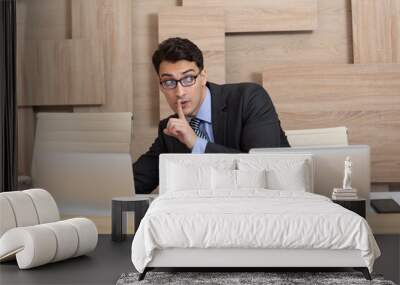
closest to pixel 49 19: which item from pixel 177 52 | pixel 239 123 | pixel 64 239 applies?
pixel 177 52

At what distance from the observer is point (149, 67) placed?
639cm

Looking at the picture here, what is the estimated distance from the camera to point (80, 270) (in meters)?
3.71

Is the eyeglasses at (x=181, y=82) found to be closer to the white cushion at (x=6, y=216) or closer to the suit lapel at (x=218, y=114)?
the suit lapel at (x=218, y=114)

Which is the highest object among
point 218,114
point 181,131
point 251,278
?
point 218,114

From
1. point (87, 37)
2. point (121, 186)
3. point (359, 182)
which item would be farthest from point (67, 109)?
point (359, 182)

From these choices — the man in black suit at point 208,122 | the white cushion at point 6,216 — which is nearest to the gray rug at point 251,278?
the white cushion at point 6,216

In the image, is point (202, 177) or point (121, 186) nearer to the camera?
point (202, 177)

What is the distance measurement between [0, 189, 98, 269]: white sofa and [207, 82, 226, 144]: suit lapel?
177 centimetres

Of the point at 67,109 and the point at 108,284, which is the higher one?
the point at 67,109

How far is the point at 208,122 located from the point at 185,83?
0.49m

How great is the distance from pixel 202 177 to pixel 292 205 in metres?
1.02

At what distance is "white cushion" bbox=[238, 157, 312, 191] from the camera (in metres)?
4.44

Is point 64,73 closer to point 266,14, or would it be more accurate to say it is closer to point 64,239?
point 266,14

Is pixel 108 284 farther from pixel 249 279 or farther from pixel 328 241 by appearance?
pixel 328 241
